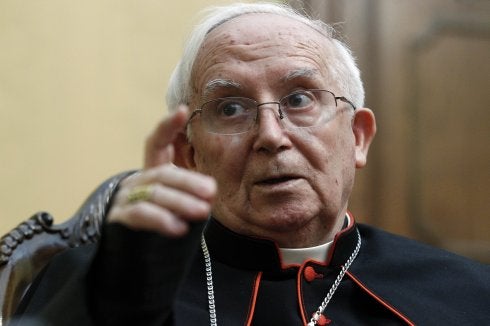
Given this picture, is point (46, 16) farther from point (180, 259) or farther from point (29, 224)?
point (180, 259)

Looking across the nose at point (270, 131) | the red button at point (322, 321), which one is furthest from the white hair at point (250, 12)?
the red button at point (322, 321)

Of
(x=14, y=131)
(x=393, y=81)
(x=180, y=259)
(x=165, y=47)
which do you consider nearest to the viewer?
(x=180, y=259)

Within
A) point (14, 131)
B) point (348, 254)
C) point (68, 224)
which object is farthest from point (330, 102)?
point (14, 131)

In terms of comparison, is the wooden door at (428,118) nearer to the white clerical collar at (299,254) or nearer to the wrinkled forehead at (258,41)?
the wrinkled forehead at (258,41)

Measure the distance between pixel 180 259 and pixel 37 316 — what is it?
0.41 m

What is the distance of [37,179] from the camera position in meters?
1.98

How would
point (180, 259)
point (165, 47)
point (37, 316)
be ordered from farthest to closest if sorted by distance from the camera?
point (165, 47) < point (37, 316) < point (180, 259)

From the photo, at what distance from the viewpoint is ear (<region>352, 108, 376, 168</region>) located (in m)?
1.66

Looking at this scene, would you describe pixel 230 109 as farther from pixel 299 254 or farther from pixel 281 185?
pixel 299 254

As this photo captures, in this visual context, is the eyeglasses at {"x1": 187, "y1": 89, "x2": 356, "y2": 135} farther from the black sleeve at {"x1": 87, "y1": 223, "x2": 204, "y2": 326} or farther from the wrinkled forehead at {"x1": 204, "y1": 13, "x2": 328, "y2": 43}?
the black sleeve at {"x1": 87, "y1": 223, "x2": 204, "y2": 326}

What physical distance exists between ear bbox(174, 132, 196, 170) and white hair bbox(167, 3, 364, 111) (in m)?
0.10

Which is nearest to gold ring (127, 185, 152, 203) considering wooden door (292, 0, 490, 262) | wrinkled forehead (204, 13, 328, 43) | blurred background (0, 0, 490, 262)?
wrinkled forehead (204, 13, 328, 43)

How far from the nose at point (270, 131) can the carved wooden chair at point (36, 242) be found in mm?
444

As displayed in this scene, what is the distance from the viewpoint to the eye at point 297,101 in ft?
4.85
